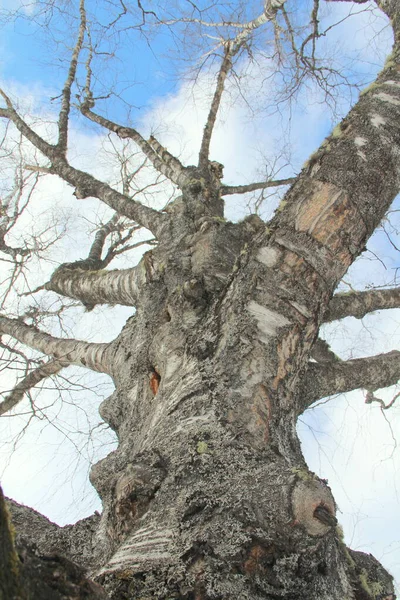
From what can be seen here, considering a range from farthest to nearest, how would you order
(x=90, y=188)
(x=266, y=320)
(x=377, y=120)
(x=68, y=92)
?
(x=68, y=92)
(x=90, y=188)
(x=377, y=120)
(x=266, y=320)

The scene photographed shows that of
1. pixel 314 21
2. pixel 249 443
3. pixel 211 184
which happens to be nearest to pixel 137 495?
pixel 249 443

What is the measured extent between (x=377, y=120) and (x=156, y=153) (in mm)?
2398

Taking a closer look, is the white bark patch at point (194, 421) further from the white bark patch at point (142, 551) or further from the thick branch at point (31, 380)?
the thick branch at point (31, 380)

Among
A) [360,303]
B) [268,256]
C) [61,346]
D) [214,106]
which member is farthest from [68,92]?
[268,256]

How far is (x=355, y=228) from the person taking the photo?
200 centimetres

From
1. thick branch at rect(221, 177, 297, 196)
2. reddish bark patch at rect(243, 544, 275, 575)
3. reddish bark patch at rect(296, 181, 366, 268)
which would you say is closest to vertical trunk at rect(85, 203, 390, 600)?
reddish bark patch at rect(243, 544, 275, 575)

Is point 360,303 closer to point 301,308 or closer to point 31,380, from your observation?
point 301,308

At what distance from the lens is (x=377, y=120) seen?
214cm

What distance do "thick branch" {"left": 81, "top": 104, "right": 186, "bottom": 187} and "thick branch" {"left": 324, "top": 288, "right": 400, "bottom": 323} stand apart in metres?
1.46

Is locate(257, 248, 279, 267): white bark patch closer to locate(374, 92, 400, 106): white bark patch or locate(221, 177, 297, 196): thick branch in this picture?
locate(374, 92, 400, 106): white bark patch

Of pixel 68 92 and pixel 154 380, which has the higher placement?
pixel 68 92

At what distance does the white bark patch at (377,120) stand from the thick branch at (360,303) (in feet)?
4.01

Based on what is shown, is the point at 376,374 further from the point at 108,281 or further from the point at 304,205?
the point at 108,281

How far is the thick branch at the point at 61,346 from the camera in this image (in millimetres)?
2971
